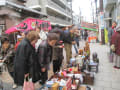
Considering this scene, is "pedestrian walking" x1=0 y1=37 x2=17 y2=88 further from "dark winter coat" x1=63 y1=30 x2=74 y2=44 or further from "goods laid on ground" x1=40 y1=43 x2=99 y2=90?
"dark winter coat" x1=63 y1=30 x2=74 y2=44

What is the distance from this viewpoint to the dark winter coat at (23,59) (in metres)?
2.28

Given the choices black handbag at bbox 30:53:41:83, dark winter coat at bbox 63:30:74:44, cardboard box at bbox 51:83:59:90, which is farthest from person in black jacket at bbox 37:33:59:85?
dark winter coat at bbox 63:30:74:44

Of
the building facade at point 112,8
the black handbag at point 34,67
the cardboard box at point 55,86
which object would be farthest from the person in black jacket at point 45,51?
the building facade at point 112,8

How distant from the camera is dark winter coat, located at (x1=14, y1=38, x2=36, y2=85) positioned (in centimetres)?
228

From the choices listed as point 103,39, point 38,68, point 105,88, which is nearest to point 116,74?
point 105,88

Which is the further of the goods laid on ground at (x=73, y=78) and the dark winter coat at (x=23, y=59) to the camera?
the goods laid on ground at (x=73, y=78)

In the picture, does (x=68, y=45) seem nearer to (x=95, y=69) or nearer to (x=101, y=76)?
(x=95, y=69)

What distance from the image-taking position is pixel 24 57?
2.27 meters

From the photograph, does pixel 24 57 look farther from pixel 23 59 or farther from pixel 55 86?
pixel 55 86

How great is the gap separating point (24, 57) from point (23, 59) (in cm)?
5

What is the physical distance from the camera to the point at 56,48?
141 inches

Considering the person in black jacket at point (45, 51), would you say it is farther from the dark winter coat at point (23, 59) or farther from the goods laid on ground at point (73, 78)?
the goods laid on ground at point (73, 78)

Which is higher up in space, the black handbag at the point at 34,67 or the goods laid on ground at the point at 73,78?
the black handbag at the point at 34,67

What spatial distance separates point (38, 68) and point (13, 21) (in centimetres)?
851
